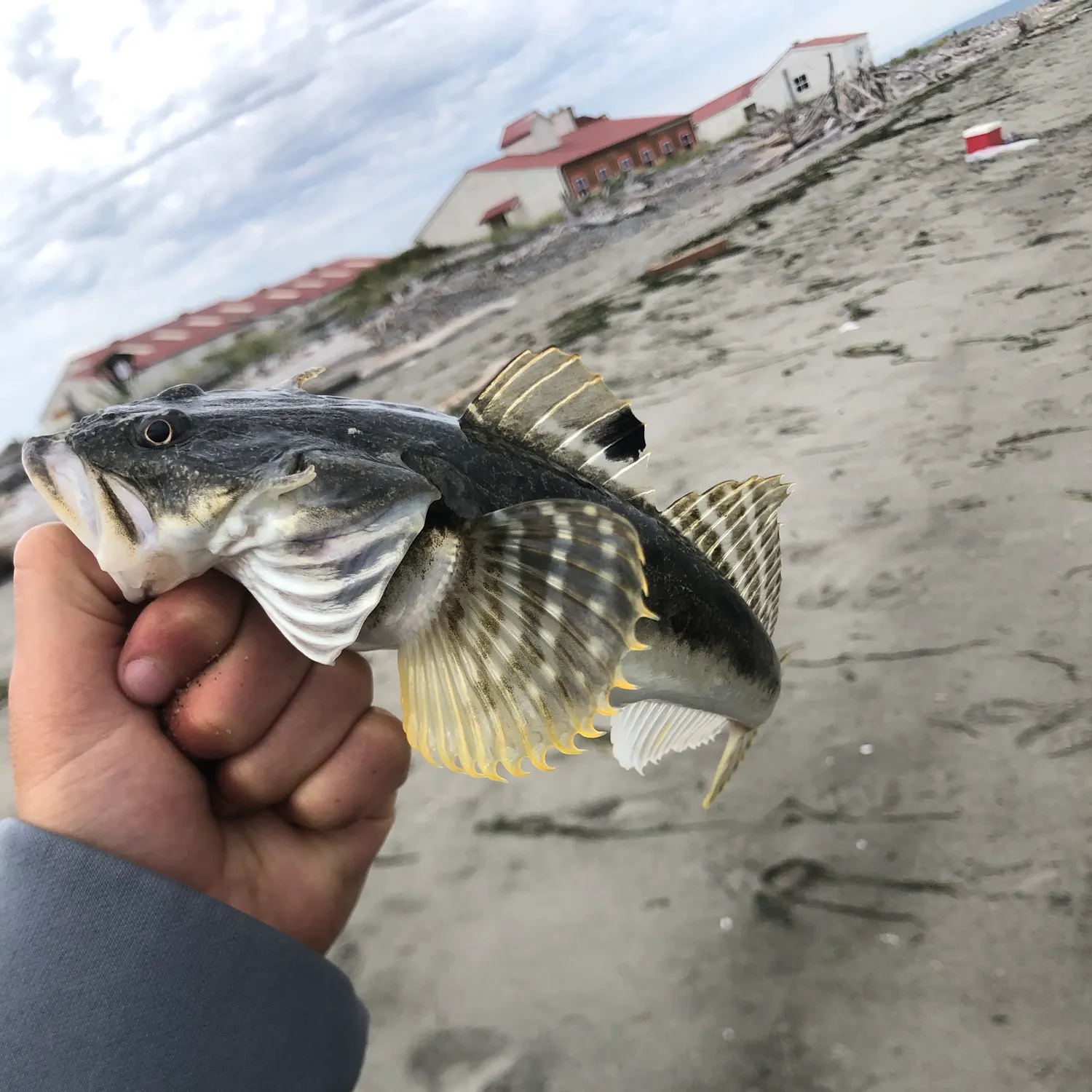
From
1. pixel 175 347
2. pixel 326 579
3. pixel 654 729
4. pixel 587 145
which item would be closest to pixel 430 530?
pixel 326 579

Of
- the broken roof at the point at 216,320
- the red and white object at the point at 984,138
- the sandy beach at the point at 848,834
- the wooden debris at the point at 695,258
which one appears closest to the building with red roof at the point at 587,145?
the broken roof at the point at 216,320

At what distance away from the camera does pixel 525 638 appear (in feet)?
2.86

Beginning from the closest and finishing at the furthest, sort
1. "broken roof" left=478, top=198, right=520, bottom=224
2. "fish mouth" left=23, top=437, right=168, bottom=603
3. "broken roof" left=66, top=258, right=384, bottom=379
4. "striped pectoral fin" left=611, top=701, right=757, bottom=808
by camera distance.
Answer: "fish mouth" left=23, top=437, right=168, bottom=603 → "striped pectoral fin" left=611, top=701, right=757, bottom=808 → "broken roof" left=66, top=258, right=384, bottom=379 → "broken roof" left=478, top=198, right=520, bottom=224

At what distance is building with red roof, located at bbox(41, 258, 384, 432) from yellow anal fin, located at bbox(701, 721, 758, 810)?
4.45m

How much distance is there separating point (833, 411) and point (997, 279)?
119 cm

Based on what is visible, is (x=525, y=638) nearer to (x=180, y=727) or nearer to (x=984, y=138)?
(x=180, y=727)

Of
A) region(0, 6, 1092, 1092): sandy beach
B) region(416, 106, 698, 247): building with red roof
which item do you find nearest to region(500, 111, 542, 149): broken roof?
region(416, 106, 698, 247): building with red roof

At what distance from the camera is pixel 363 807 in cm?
102

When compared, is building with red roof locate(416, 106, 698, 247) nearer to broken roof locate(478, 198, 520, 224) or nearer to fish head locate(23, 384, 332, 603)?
broken roof locate(478, 198, 520, 224)

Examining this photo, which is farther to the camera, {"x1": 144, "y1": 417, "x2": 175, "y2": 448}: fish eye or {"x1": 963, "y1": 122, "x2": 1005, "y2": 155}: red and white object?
{"x1": 963, "y1": 122, "x2": 1005, "y2": 155}: red and white object

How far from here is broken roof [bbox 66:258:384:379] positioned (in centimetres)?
655

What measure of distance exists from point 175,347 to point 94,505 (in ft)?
23.7

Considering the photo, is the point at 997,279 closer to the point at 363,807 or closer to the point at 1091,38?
the point at 363,807

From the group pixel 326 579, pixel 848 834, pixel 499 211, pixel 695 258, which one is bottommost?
pixel 695 258
